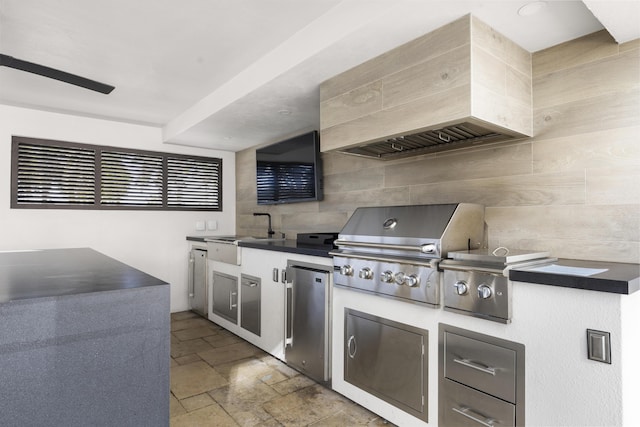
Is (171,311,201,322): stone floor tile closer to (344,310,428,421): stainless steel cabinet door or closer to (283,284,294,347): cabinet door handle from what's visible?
(283,284,294,347): cabinet door handle

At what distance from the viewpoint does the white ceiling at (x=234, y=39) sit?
71.9 inches

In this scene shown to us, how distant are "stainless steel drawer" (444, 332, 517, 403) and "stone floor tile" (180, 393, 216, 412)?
1.52 m

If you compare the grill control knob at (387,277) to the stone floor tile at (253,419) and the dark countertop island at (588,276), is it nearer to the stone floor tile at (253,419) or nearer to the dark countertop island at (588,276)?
the dark countertop island at (588,276)

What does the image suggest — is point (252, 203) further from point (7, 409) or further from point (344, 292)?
point (7, 409)

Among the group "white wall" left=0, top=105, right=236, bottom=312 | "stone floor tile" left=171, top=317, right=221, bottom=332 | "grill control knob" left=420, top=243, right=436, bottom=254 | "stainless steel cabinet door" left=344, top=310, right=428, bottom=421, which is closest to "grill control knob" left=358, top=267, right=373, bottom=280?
"stainless steel cabinet door" left=344, top=310, right=428, bottom=421

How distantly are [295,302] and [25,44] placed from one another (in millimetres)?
2511

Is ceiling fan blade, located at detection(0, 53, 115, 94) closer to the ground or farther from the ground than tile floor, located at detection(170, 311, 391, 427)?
farther from the ground

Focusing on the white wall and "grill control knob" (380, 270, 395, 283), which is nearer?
"grill control knob" (380, 270, 395, 283)

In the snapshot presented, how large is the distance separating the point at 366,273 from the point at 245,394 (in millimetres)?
1195

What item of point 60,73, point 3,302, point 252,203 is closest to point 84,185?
point 252,203

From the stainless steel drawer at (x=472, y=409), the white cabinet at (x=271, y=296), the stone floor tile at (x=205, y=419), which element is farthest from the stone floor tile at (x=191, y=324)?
the stainless steel drawer at (x=472, y=409)

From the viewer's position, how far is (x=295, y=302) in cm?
283

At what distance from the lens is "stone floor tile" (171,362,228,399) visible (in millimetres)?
2590

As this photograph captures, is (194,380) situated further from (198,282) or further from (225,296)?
(198,282)
